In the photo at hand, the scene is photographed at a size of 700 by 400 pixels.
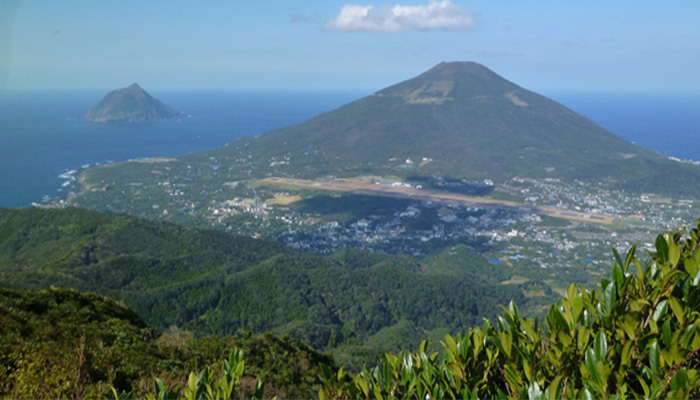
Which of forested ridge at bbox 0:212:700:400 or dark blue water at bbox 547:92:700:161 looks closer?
forested ridge at bbox 0:212:700:400

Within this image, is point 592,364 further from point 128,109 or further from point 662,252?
point 128,109

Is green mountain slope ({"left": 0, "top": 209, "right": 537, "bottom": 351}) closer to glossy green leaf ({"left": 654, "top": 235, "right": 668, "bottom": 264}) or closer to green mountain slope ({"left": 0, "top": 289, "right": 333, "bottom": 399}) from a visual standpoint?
green mountain slope ({"left": 0, "top": 289, "right": 333, "bottom": 399})

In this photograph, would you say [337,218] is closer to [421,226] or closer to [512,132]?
[421,226]

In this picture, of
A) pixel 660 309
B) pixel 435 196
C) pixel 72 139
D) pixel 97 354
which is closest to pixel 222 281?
pixel 97 354

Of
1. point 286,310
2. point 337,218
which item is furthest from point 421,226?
point 286,310

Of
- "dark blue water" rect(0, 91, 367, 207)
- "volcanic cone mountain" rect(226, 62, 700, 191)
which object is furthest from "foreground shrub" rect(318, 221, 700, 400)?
"volcanic cone mountain" rect(226, 62, 700, 191)

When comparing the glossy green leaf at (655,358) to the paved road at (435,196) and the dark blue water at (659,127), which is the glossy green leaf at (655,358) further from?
the dark blue water at (659,127)
